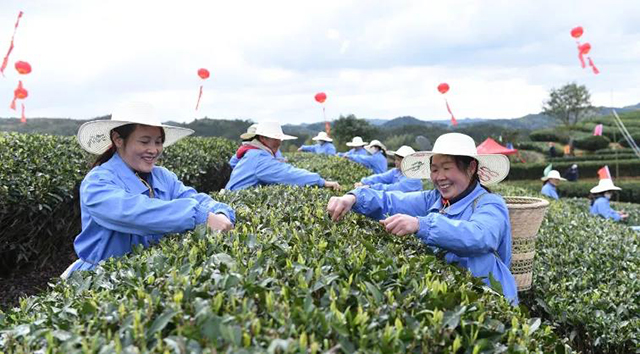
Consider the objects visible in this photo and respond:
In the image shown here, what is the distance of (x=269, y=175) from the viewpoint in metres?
5.64

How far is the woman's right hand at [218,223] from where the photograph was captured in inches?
117

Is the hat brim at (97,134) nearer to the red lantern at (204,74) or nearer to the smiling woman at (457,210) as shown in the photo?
the smiling woman at (457,210)

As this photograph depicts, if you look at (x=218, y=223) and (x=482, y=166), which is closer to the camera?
(x=218, y=223)

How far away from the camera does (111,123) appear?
332cm

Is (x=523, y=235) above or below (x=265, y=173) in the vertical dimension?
below

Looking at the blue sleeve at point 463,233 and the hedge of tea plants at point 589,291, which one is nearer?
the blue sleeve at point 463,233

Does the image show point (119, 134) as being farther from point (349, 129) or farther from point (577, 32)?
point (349, 129)

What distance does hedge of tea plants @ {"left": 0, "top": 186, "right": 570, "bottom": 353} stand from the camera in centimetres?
157

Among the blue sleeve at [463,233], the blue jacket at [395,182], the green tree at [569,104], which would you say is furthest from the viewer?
the green tree at [569,104]

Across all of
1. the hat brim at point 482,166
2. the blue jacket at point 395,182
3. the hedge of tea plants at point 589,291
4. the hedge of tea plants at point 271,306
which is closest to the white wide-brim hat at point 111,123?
the hedge of tea plants at point 271,306

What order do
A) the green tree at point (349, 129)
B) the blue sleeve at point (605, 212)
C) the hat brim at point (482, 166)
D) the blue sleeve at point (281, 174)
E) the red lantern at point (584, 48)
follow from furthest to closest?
the green tree at point (349, 129)
the red lantern at point (584, 48)
the blue sleeve at point (605, 212)
the blue sleeve at point (281, 174)
the hat brim at point (482, 166)

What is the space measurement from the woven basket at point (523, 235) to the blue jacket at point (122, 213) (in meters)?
1.75

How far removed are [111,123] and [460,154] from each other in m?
2.01

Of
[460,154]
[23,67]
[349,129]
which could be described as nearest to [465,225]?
[460,154]
